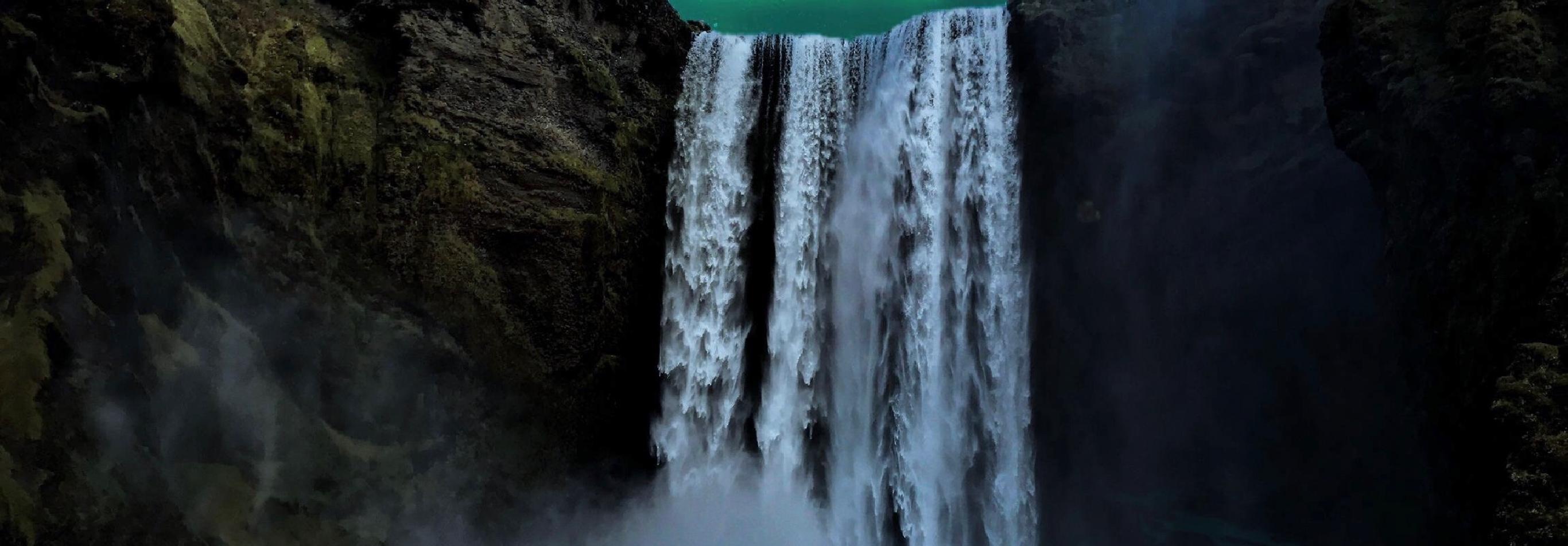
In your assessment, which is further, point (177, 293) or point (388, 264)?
point (388, 264)

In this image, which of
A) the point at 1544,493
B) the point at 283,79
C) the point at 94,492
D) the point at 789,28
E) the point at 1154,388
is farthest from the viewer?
the point at 789,28

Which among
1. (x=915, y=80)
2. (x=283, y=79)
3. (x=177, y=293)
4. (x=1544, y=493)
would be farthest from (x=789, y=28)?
(x=1544, y=493)

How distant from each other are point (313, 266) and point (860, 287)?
21.1 ft

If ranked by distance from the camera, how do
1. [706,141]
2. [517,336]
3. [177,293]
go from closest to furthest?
[177,293], [517,336], [706,141]

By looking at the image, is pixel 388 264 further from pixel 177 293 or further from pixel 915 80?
pixel 915 80

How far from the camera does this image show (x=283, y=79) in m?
7.75

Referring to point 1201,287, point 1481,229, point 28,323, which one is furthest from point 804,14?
A: point 28,323

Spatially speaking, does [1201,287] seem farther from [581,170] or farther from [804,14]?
[804,14]

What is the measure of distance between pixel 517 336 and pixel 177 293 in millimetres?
3055

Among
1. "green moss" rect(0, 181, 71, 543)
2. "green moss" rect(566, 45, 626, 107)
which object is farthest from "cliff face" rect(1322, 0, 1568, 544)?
"green moss" rect(0, 181, 71, 543)

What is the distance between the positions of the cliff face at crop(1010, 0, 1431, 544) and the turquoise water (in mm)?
8111

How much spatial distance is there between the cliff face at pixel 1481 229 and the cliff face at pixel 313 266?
7889mm

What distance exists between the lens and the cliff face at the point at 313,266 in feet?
20.6

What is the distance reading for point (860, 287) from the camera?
11289 millimetres
